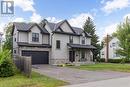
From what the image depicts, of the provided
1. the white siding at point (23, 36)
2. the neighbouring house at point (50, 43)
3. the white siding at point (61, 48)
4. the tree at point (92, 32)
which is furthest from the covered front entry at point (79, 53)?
the tree at point (92, 32)

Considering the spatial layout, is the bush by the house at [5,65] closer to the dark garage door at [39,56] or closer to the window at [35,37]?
the dark garage door at [39,56]

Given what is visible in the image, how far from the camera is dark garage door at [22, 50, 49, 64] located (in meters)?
37.5

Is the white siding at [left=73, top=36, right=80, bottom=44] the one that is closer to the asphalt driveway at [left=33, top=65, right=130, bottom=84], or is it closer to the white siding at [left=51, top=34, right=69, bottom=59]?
the white siding at [left=51, top=34, right=69, bottom=59]

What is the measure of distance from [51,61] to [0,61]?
70.9 feet

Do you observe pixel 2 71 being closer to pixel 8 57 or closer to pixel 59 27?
pixel 8 57

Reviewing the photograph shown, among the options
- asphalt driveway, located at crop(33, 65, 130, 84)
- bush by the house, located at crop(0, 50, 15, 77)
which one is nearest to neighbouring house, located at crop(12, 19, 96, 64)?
asphalt driveway, located at crop(33, 65, 130, 84)

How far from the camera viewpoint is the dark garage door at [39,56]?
3754cm

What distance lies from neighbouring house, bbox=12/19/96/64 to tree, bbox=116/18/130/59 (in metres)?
10.1

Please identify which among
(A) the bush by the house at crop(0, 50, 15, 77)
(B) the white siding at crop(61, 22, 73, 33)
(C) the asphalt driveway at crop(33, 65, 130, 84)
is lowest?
(C) the asphalt driveway at crop(33, 65, 130, 84)

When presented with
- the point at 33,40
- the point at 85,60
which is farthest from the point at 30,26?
the point at 85,60

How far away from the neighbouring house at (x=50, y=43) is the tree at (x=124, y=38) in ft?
33.3

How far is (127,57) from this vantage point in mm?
31875

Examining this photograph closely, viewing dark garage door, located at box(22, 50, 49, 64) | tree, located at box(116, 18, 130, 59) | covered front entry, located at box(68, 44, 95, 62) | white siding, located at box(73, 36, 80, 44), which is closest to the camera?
tree, located at box(116, 18, 130, 59)

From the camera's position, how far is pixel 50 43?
132ft
